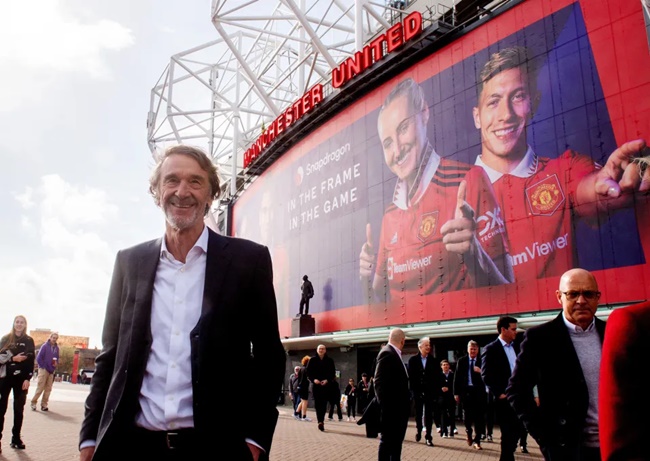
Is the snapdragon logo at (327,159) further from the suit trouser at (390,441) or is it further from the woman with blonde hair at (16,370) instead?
the suit trouser at (390,441)

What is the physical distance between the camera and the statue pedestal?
24.5 meters

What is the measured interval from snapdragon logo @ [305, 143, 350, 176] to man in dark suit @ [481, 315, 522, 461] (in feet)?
55.6

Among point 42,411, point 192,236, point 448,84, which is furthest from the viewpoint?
point 448,84

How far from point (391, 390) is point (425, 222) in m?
12.2

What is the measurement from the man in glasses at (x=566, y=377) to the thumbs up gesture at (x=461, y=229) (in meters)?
13.3

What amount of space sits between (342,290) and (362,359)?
2.92 metres

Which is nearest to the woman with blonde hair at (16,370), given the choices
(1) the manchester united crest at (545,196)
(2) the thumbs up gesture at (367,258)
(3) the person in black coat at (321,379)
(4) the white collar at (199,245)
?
(3) the person in black coat at (321,379)

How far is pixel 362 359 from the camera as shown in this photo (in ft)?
72.2

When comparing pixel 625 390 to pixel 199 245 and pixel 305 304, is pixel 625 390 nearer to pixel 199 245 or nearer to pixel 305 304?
pixel 199 245

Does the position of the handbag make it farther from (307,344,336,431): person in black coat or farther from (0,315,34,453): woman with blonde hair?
(307,344,336,431): person in black coat

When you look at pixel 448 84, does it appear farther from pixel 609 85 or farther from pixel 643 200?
pixel 643 200

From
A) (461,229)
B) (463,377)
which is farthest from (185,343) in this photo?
(461,229)

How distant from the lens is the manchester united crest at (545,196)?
1459 centimetres

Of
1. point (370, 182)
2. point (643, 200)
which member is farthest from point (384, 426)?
point (370, 182)
